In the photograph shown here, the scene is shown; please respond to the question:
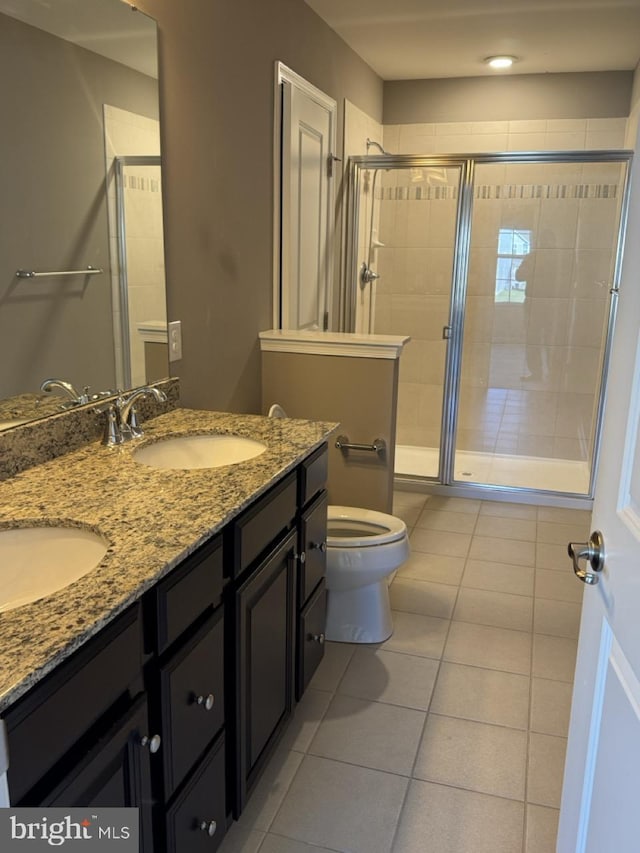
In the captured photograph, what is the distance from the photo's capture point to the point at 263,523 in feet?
5.41

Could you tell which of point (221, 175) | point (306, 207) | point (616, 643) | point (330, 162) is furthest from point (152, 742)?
point (330, 162)

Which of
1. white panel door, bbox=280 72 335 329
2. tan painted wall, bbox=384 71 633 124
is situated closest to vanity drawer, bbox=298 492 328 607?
white panel door, bbox=280 72 335 329

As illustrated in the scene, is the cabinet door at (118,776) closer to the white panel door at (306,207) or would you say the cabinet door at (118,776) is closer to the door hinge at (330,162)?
the white panel door at (306,207)

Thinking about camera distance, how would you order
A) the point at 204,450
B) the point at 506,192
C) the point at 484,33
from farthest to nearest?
the point at 506,192, the point at 484,33, the point at 204,450

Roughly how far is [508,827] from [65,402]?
1.52m

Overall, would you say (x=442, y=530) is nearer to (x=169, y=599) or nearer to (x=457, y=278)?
(x=457, y=278)

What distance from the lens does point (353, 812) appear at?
71.2 inches

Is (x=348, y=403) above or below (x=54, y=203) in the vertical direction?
below

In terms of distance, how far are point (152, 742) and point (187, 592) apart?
25cm

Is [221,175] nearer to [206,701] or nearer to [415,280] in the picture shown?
[206,701]

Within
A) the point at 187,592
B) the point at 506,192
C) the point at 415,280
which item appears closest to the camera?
the point at 187,592

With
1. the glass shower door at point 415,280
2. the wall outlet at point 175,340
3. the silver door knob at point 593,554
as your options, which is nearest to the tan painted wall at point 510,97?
the glass shower door at point 415,280

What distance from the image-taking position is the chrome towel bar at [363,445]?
2906 mm
